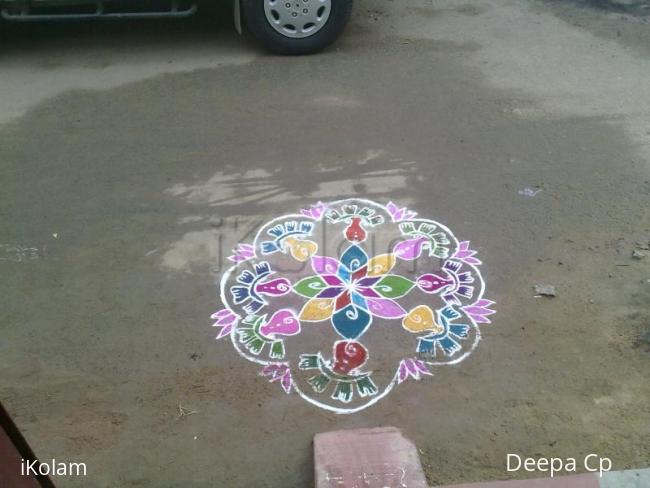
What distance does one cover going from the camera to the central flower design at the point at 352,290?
331 centimetres

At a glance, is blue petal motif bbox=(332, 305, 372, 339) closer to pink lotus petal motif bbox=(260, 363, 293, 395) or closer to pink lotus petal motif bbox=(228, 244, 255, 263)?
pink lotus petal motif bbox=(260, 363, 293, 395)

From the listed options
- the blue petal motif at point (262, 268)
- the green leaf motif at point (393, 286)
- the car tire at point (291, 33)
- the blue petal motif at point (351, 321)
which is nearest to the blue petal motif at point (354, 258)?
the green leaf motif at point (393, 286)

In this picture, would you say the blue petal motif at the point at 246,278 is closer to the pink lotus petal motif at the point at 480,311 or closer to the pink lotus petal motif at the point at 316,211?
the pink lotus petal motif at the point at 316,211

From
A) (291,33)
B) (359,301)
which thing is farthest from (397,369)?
(291,33)

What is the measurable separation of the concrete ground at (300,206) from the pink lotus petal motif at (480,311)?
5 centimetres

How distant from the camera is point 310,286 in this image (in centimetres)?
350

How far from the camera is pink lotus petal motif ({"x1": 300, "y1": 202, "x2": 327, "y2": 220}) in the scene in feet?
13.1

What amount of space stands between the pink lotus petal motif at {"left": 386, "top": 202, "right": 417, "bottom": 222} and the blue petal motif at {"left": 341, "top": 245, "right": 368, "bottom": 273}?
1.22 ft

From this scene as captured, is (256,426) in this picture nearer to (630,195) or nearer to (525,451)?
(525,451)

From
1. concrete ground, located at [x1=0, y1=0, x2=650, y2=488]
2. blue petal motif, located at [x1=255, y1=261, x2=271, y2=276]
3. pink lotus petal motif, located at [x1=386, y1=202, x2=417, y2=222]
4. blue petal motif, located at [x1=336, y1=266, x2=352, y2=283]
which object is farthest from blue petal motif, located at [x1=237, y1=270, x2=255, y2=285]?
pink lotus petal motif, located at [x1=386, y1=202, x2=417, y2=222]

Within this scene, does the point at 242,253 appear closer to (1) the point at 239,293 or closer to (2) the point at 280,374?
(1) the point at 239,293

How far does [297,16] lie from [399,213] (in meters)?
2.73

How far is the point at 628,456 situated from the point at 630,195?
2041mm

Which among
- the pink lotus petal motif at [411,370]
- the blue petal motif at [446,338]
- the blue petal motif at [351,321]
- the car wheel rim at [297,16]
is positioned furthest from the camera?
the car wheel rim at [297,16]
